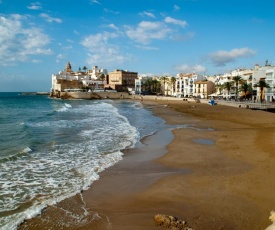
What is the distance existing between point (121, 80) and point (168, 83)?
2714cm

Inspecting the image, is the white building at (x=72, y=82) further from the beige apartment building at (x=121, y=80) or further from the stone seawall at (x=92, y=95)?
the stone seawall at (x=92, y=95)

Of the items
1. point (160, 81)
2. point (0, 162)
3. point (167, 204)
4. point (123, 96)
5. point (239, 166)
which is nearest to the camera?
point (167, 204)

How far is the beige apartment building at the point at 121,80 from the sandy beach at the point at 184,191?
127072 millimetres

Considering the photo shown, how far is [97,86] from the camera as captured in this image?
14138cm

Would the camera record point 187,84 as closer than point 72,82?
Yes

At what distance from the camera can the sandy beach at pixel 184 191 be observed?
25.8 ft

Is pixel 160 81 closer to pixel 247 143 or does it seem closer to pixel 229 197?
pixel 247 143

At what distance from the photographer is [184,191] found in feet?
33.6

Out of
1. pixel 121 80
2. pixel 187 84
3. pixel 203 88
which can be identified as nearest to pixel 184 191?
pixel 203 88

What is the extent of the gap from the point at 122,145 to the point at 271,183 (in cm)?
1042

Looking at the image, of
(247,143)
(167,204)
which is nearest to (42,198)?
(167,204)

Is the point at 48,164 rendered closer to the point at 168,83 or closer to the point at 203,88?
the point at 203,88

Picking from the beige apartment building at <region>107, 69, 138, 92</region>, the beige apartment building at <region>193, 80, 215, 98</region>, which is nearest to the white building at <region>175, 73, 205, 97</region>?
the beige apartment building at <region>193, 80, 215, 98</region>

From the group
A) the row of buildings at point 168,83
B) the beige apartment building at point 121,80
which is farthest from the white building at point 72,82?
the beige apartment building at point 121,80
